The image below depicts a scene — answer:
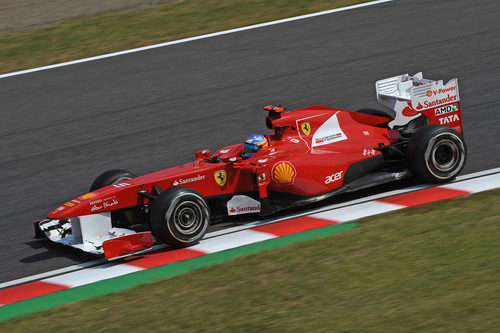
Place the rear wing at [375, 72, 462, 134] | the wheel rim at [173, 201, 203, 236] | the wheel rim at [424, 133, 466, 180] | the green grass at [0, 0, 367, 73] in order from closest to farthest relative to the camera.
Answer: the wheel rim at [173, 201, 203, 236] < the wheel rim at [424, 133, 466, 180] < the rear wing at [375, 72, 462, 134] < the green grass at [0, 0, 367, 73]

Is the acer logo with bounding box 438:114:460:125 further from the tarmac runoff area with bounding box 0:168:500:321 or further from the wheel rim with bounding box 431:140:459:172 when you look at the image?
the tarmac runoff area with bounding box 0:168:500:321

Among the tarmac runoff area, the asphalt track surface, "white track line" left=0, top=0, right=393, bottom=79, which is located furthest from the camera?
"white track line" left=0, top=0, right=393, bottom=79

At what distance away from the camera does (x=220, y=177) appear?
8.73 m

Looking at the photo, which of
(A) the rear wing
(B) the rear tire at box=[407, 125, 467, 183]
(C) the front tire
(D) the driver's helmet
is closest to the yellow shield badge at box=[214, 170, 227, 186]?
(D) the driver's helmet

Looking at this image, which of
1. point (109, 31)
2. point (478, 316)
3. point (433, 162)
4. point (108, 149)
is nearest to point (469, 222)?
point (433, 162)

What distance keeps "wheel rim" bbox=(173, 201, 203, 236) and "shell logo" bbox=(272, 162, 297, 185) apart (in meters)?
0.96

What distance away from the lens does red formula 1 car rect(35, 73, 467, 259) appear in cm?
825

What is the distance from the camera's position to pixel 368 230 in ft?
26.1

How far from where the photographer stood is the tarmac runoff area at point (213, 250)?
7.47 m

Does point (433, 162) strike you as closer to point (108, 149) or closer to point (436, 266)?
point (436, 266)

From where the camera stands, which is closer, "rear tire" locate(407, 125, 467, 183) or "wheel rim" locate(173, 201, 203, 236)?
"wheel rim" locate(173, 201, 203, 236)

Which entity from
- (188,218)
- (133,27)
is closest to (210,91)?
(133,27)

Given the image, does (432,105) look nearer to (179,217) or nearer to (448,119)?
(448,119)

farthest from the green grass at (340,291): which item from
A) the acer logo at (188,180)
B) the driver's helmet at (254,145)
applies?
the driver's helmet at (254,145)
